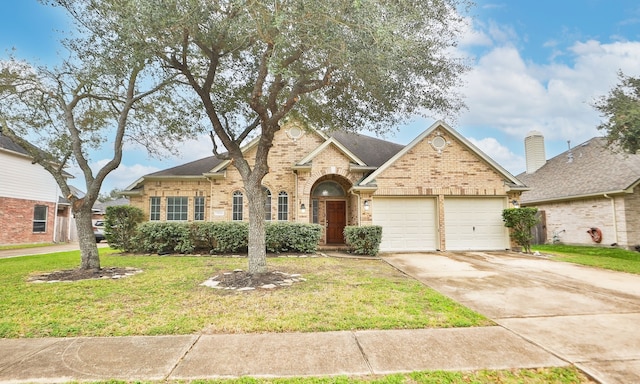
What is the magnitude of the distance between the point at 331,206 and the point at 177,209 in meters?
8.06

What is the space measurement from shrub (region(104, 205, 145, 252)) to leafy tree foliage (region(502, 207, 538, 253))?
1651cm

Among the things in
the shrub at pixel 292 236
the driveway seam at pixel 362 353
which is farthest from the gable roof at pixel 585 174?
the driveway seam at pixel 362 353

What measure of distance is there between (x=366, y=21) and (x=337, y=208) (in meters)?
11.5

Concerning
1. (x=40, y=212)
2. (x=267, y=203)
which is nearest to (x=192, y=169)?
(x=267, y=203)

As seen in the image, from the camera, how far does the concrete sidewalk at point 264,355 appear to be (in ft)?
10.5

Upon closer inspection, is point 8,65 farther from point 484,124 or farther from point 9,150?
point 484,124

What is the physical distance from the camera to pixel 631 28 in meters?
14.3

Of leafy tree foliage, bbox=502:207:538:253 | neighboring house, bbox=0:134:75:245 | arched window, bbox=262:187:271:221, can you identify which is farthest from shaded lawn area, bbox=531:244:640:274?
neighboring house, bbox=0:134:75:245

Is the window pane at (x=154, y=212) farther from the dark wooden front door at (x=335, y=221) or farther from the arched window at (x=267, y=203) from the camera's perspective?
the dark wooden front door at (x=335, y=221)

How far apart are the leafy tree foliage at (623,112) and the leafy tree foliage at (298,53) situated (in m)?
8.45

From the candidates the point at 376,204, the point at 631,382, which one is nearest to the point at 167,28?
the point at 631,382

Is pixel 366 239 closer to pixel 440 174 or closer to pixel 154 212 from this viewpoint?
pixel 440 174

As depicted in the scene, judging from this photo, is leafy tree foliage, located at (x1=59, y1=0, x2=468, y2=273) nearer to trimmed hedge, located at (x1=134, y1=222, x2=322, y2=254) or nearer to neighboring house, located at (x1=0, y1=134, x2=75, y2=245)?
trimmed hedge, located at (x1=134, y1=222, x2=322, y2=254)

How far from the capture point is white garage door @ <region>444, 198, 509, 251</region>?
14.1 metres
